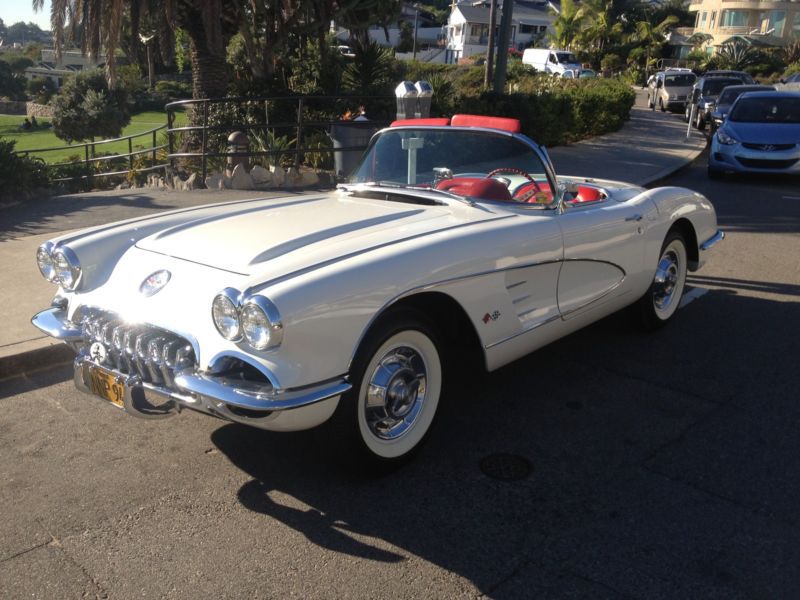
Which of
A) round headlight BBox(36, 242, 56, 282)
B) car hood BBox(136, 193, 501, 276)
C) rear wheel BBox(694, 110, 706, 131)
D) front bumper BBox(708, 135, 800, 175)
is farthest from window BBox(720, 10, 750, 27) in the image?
round headlight BBox(36, 242, 56, 282)

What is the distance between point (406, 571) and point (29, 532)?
1.53 metres

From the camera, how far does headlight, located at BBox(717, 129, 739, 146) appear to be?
516 inches

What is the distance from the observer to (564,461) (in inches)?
150

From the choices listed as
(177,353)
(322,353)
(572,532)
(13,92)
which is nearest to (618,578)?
(572,532)

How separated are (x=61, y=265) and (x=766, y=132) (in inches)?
477

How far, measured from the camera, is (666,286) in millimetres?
5691

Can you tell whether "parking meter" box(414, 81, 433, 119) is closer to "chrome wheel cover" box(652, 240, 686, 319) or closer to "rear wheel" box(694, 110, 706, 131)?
"chrome wheel cover" box(652, 240, 686, 319)

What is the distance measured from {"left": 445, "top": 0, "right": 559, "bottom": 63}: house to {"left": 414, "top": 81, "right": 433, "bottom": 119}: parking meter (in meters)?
64.5

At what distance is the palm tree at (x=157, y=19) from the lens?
12312 mm

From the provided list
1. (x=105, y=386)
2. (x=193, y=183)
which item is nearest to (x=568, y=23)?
(x=193, y=183)

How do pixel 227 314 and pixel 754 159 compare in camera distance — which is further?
pixel 754 159

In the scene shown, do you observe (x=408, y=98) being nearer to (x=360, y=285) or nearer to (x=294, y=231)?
(x=294, y=231)

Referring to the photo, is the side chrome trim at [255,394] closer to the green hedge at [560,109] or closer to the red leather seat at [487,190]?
the red leather seat at [487,190]

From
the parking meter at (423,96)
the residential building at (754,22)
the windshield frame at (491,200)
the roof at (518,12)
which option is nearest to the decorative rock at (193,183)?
the parking meter at (423,96)
